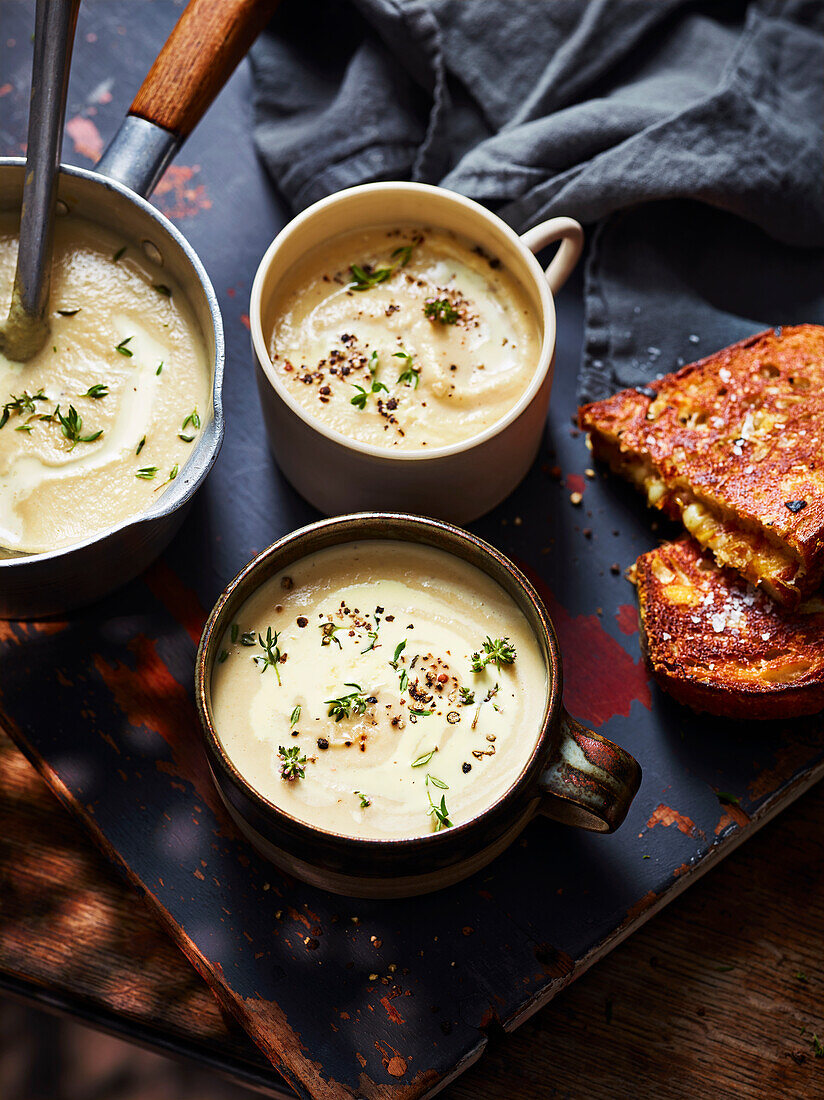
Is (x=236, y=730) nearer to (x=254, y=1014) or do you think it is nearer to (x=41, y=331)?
(x=254, y=1014)

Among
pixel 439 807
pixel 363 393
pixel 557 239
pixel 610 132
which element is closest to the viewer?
pixel 439 807

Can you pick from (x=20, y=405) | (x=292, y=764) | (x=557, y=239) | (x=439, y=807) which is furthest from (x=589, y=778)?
(x=20, y=405)

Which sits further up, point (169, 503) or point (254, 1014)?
point (169, 503)

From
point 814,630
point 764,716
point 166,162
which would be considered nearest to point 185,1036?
point 764,716

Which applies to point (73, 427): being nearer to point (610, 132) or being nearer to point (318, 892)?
point (318, 892)

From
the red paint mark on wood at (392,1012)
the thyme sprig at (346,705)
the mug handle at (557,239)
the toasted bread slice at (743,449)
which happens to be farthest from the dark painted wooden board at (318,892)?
the thyme sprig at (346,705)

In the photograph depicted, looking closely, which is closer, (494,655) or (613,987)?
(494,655)

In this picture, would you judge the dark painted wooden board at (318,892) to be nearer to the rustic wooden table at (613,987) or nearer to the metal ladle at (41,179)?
the rustic wooden table at (613,987)
